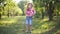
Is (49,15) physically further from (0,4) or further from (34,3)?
(0,4)

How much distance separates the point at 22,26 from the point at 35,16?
285 millimetres

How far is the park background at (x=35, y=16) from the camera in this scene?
2658 mm

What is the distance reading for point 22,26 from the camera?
2.69 metres

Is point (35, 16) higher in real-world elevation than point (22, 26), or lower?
higher

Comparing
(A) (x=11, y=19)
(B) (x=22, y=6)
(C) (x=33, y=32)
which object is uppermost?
(B) (x=22, y=6)

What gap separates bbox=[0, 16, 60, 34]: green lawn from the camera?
265 centimetres

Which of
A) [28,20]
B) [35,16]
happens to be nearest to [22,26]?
[28,20]

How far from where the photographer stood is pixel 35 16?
8.75ft

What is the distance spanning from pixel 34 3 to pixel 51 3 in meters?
0.30

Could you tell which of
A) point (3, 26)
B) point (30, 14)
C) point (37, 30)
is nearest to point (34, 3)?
point (30, 14)

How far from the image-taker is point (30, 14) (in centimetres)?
268

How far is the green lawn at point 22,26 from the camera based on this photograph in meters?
2.65

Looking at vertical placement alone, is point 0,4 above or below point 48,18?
above

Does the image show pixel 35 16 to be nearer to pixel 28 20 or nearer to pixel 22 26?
pixel 28 20
